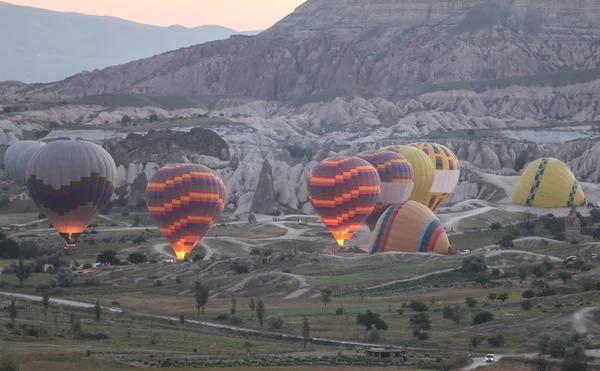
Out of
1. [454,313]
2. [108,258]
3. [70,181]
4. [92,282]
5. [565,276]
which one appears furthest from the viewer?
[70,181]

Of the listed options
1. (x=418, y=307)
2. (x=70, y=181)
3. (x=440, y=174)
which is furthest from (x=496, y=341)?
(x=440, y=174)

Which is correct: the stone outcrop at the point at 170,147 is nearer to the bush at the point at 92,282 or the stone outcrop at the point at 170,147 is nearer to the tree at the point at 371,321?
the bush at the point at 92,282

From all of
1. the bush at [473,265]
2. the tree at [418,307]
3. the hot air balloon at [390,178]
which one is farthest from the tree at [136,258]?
the tree at [418,307]

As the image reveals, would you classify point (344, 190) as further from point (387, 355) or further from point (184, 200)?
point (387, 355)

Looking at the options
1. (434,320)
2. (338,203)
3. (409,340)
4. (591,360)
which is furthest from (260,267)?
(591,360)

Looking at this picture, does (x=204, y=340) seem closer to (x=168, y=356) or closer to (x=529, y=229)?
(x=168, y=356)

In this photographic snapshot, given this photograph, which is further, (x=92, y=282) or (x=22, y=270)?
(x=92, y=282)

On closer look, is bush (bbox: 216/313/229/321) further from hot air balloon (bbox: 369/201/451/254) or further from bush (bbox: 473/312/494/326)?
hot air balloon (bbox: 369/201/451/254)

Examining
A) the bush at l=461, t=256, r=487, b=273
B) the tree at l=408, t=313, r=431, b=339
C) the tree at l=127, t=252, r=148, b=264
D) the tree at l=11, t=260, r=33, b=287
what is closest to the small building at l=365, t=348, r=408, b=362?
the tree at l=408, t=313, r=431, b=339
